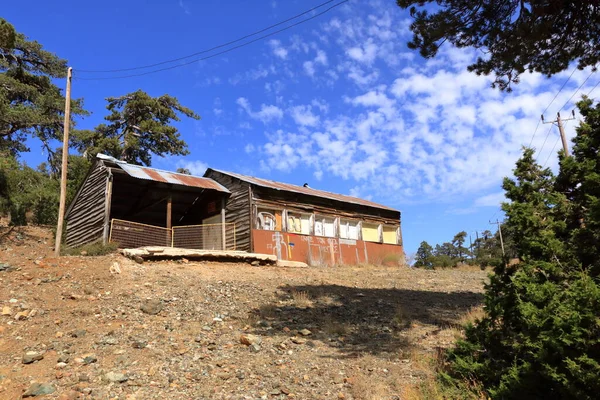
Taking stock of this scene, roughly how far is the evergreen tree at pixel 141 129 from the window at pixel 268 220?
16893 millimetres

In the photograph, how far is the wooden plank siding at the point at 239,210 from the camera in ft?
64.7

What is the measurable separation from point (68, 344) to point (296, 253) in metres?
13.3

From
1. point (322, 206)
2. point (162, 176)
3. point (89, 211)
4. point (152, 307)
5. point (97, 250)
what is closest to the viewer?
point (152, 307)

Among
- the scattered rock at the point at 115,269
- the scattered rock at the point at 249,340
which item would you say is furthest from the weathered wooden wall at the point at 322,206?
the scattered rock at the point at 249,340

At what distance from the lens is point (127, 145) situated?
3253cm

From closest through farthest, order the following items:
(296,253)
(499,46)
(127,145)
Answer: (499,46), (296,253), (127,145)

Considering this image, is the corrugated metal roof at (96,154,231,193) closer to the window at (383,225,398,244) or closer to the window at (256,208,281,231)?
the window at (256,208,281,231)

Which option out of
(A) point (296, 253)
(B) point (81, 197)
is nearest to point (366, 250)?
(A) point (296, 253)

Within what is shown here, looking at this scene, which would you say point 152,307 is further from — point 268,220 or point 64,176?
point 268,220

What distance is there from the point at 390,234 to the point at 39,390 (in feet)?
72.9

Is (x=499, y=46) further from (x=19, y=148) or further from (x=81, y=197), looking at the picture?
(x=19, y=148)

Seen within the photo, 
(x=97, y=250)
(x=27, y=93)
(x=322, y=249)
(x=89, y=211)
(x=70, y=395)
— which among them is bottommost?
(x=70, y=395)

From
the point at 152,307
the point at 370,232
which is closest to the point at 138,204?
the point at 152,307

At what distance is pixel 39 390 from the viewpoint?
6.40 meters
